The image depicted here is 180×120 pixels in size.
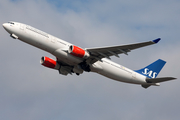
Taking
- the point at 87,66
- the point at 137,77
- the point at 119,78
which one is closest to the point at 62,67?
the point at 87,66

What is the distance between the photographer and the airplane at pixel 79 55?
3662cm

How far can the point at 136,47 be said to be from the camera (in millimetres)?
35938

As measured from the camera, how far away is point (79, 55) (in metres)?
37.8

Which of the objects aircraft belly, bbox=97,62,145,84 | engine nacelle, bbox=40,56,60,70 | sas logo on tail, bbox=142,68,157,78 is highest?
engine nacelle, bbox=40,56,60,70

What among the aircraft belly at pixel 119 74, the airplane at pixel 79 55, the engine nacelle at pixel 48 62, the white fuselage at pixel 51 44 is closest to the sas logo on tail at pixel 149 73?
the airplane at pixel 79 55

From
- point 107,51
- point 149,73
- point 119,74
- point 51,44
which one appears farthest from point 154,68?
point 51,44

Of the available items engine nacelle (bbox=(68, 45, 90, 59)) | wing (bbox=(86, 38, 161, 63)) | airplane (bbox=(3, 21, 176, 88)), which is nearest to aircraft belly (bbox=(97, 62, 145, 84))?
airplane (bbox=(3, 21, 176, 88))

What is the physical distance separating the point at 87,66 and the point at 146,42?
32.9ft

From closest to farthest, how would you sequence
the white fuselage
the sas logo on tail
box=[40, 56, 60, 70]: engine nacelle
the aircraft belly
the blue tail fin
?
the white fuselage < the aircraft belly < box=[40, 56, 60, 70]: engine nacelle < the sas logo on tail < the blue tail fin

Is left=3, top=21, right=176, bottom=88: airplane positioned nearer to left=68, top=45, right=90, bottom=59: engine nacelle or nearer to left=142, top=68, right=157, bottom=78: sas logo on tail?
left=68, top=45, right=90, bottom=59: engine nacelle

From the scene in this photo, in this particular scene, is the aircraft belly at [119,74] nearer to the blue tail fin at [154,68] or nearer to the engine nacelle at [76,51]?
the blue tail fin at [154,68]

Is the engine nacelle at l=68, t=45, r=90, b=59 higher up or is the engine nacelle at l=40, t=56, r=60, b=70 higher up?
the engine nacelle at l=40, t=56, r=60, b=70

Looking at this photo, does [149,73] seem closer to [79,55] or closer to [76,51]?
[79,55]

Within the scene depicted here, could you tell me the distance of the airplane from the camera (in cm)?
3662
